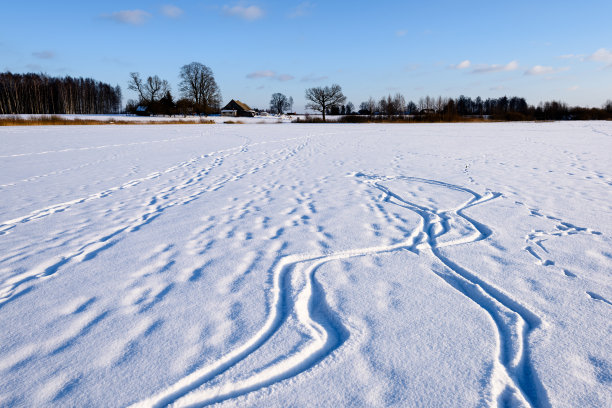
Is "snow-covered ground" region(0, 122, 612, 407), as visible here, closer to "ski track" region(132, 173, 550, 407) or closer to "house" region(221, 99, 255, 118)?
"ski track" region(132, 173, 550, 407)

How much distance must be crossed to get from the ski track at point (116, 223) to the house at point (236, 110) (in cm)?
6691

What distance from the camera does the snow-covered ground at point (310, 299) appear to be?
163 centimetres

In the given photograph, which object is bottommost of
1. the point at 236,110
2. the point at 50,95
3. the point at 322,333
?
the point at 322,333

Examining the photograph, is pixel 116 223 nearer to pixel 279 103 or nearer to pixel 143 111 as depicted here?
pixel 143 111

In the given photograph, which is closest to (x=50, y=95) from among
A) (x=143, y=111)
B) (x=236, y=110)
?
(x=143, y=111)

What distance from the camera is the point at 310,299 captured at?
7.95ft

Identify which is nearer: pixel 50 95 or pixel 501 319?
pixel 501 319

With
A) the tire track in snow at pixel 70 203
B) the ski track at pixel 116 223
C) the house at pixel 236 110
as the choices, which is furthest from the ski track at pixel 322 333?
the house at pixel 236 110

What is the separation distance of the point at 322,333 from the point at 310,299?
408 millimetres

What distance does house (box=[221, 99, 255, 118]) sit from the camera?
72688mm

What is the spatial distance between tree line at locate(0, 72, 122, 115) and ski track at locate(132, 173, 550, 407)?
255 feet

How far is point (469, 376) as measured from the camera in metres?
1.66

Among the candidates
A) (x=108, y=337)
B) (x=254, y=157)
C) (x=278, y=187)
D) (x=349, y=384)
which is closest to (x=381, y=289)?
(x=349, y=384)

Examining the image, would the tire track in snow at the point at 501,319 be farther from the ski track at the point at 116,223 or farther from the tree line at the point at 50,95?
the tree line at the point at 50,95
